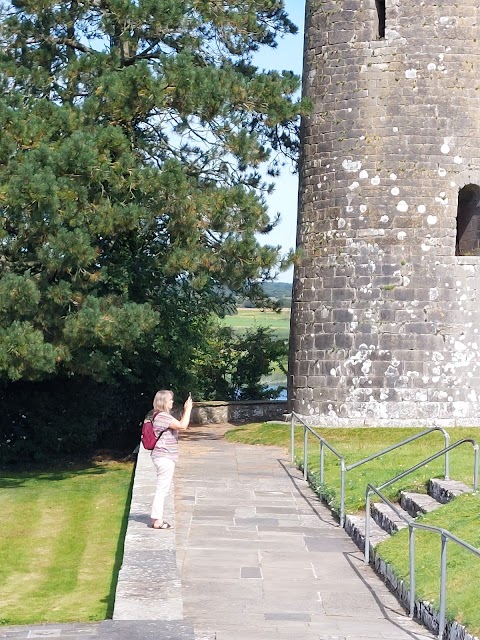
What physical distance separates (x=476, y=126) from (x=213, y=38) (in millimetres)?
4531

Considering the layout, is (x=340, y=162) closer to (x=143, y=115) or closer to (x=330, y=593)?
(x=143, y=115)

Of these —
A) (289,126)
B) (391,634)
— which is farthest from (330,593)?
(289,126)

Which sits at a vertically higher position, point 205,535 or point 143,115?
point 143,115

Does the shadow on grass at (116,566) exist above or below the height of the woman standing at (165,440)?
below

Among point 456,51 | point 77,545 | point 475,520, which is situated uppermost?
point 456,51

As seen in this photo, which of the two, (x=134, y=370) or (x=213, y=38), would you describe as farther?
(x=134, y=370)

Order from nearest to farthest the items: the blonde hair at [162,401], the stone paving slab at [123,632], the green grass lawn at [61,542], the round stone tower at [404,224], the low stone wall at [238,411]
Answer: the stone paving slab at [123,632], the green grass lawn at [61,542], the blonde hair at [162,401], the round stone tower at [404,224], the low stone wall at [238,411]

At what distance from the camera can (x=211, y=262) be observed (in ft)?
56.6

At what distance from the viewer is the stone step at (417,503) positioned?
38.1ft

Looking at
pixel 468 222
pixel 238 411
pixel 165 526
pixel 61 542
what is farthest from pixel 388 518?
pixel 238 411

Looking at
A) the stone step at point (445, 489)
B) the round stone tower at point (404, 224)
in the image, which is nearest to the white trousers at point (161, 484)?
the stone step at point (445, 489)

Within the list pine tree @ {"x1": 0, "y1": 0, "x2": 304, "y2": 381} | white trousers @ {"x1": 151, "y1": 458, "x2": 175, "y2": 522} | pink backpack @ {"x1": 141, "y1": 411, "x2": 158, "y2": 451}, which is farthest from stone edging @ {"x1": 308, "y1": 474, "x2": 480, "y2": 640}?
pine tree @ {"x1": 0, "y1": 0, "x2": 304, "y2": 381}

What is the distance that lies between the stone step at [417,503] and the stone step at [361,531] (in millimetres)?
429

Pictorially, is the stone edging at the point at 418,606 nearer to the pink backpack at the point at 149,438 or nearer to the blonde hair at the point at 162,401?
the pink backpack at the point at 149,438
